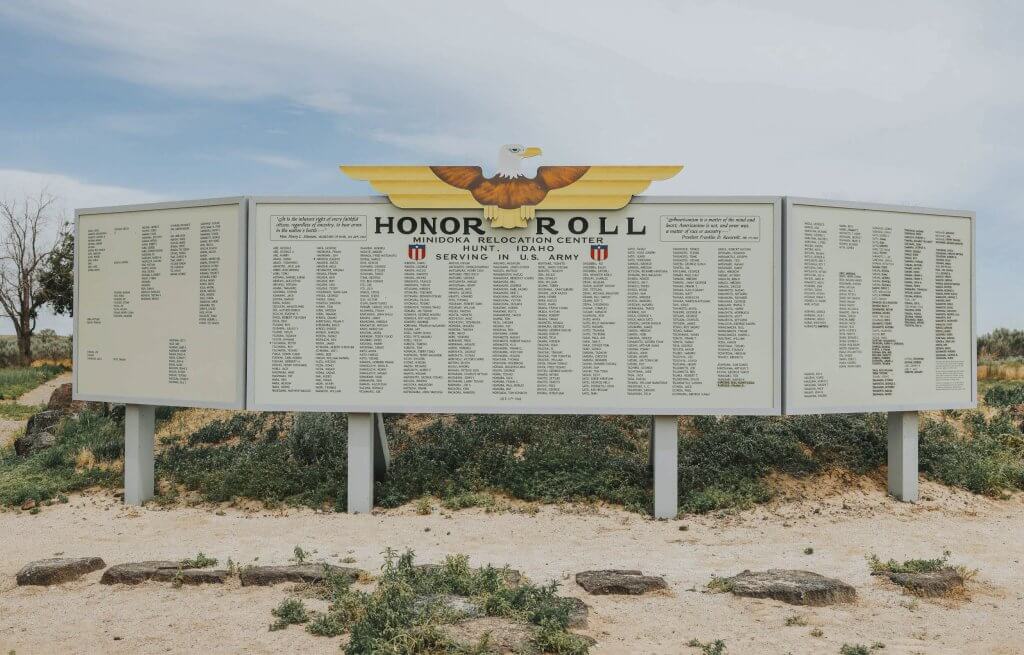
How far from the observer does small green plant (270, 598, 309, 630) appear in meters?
6.00

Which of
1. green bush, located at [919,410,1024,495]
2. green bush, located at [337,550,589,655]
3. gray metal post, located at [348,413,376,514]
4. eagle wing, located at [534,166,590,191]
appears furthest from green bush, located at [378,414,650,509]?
green bush, located at [919,410,1024,495]

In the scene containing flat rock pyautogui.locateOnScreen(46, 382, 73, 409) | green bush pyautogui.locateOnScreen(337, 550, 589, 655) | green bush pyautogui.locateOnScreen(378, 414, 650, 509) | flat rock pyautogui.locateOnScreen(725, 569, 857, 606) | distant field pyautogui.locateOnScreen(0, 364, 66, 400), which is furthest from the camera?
distant field pyautogui.locateOnScreen(0, 364, 66, 400)

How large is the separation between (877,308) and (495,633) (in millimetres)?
7462

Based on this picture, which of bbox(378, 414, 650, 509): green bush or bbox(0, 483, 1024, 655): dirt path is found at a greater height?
bbox(378, 414, 650, 509): green bush

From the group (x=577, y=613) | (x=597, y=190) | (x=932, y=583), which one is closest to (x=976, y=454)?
(x=932, y=583)

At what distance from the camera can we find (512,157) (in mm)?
10008

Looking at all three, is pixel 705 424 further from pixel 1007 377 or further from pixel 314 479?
pixel 1007 377

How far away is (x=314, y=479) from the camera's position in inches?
439

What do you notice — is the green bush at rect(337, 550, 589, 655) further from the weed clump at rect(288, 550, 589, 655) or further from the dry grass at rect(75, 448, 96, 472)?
the dry grass at rect(75, 448, 96, 472)

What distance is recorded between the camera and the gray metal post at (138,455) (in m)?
11.0

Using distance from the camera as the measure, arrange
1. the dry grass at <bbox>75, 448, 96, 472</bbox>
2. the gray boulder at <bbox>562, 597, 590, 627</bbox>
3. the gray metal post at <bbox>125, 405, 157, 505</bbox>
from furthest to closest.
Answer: the dry grass at <bbox>75, 448, 96, 472</bbox> → the gray metal post at <bbox>125, 405, 157, 505</bbox> → the gray boulder at <bbox>562, 597, 590, 627</bbox>

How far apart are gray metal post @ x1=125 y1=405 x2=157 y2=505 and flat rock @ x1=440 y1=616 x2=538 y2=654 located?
731 cm

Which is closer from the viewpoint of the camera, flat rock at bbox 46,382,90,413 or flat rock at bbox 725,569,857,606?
flat rock at bbox 725,569,857,606

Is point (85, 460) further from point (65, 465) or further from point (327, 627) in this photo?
point (327, 627)
